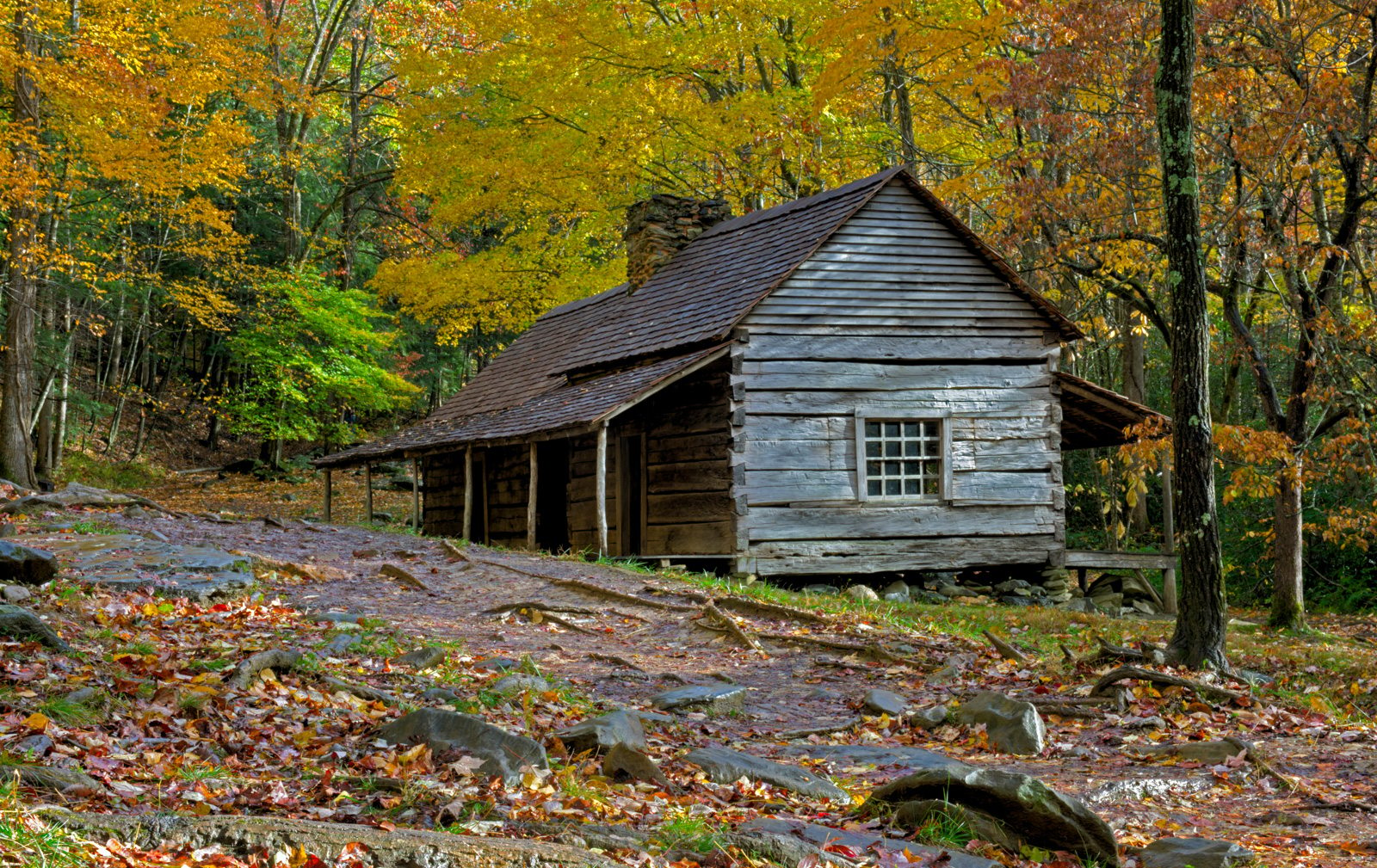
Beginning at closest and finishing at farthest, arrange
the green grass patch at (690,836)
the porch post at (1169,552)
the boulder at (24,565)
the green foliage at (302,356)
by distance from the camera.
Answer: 1. the green grass patch at (690,836)
2. the boulder at (24,565)
3. the porch post at (1169,552)
4. the green foliage at (302,356)

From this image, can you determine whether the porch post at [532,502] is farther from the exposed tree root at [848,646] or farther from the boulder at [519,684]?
the boulder at [519,684]

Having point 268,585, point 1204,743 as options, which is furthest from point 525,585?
point 1204,743

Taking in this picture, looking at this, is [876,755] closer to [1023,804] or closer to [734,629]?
[1023,804]

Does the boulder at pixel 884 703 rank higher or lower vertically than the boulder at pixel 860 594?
lower

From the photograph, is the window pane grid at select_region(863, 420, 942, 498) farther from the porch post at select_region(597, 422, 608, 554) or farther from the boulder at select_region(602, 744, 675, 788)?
the boulder at select_region(602, 744, 675, 788)

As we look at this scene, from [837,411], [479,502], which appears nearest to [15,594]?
[837,411]

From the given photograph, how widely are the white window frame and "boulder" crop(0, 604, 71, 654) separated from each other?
38.8 feet

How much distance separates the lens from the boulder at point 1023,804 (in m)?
5.03

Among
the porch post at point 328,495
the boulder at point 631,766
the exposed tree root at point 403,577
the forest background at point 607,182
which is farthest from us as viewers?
the porch post at point 328,495

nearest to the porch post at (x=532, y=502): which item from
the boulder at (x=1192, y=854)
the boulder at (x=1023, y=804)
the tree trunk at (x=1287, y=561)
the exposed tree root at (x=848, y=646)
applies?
the exposed tree root at (x=848, y=646)

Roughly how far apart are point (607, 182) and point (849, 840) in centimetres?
2069

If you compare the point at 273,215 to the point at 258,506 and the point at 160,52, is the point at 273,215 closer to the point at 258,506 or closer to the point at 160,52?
the point at 258,506

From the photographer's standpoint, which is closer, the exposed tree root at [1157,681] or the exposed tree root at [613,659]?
the exposed tree root at [1157,681]

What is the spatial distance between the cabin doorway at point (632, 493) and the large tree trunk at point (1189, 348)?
988cm
